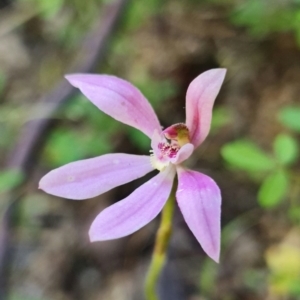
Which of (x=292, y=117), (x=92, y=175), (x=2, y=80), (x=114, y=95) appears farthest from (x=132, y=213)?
(x=2, y=80)

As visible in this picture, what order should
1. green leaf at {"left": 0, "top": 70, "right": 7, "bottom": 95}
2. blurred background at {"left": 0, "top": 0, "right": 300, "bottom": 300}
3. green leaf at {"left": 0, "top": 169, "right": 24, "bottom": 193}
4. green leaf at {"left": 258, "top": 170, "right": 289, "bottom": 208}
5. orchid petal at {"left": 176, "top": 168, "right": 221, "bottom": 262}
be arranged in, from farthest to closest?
green leaf at {"left": 0, "top": 70, "right": 7, "bottom": 95}
blurred background at {"left": 0, "top": 0, "right": 300, "bottom": 300}
green leaf at {"left": 0, "top": 169, "right": 24, "bottom": 193}
green leaf at {"left": 258, "top": 170, "right": 289, "bottom": 208}
orchid petal at {"left": 176, "top": 168, "right": 221, "bottom": 262}

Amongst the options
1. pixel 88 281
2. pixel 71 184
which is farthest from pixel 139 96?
pixel 88 281

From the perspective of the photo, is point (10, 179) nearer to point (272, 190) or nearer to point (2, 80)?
point (272, 190)

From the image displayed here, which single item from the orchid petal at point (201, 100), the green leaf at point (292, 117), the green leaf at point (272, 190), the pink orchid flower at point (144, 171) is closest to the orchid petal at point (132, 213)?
the pink orchid flower at point (144, 171)

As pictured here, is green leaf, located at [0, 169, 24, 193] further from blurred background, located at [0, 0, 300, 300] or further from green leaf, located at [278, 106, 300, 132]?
green leaf, located at [278, 106, 300, 132]

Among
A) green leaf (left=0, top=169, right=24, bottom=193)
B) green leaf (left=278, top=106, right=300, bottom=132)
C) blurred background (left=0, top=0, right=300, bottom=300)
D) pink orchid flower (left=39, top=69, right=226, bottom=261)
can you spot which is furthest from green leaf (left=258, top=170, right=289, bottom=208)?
green leaf (left=0, top=169, right=24, bottom=193)

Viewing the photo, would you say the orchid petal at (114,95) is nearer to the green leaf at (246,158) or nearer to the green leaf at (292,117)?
the green leaf at (246,158)

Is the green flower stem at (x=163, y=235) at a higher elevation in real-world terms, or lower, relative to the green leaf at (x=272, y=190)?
lower

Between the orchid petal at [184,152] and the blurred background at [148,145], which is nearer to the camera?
the orchid petal at [184,152]
